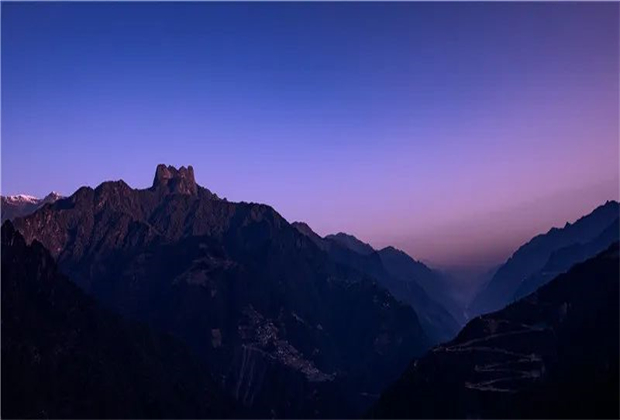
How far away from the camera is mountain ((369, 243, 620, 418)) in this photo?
14900 cm

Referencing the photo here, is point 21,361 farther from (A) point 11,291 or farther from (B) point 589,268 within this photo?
(B) point 589,268

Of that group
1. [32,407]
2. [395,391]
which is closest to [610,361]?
[395,391]

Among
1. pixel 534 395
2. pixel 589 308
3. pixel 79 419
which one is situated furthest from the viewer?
pixel 79 419

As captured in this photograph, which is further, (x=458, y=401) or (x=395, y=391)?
(x=395, y=391)

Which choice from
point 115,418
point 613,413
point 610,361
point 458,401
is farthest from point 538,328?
point 115,418

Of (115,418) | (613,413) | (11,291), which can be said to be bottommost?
(115,418)

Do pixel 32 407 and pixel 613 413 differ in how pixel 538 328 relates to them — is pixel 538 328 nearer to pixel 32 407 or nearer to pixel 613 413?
pixel 613 413

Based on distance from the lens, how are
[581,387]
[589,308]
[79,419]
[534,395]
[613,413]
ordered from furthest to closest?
1. [79,419]
2. [589,308]
3. [534,395]
4. [581,387]
5. [613,413]

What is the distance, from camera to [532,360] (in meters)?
176

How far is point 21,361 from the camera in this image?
186 metres

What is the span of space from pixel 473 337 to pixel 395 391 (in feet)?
98.9

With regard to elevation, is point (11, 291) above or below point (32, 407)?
above

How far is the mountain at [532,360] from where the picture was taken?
489ft

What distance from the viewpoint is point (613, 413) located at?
113m
